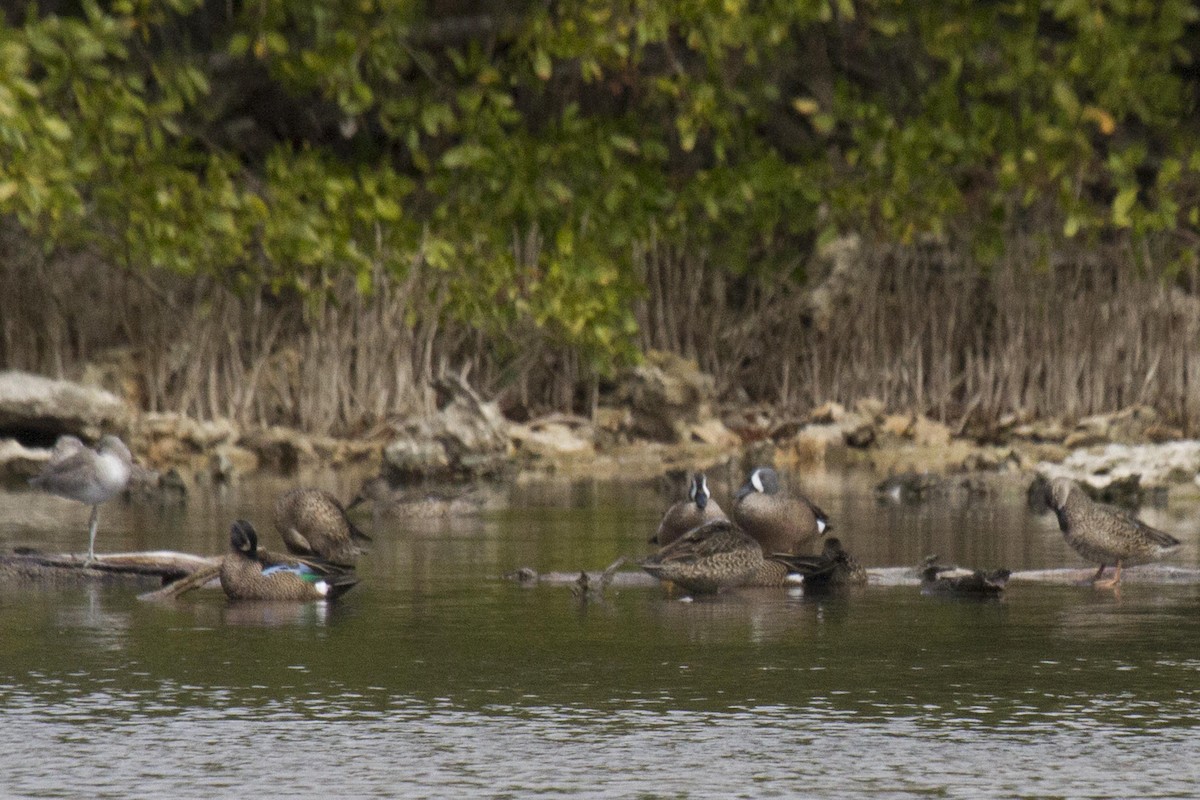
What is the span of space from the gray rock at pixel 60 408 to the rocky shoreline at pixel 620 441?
1 centimetres

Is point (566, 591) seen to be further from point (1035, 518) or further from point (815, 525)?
point (1035, 518)

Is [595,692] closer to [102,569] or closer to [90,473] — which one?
[102,569]

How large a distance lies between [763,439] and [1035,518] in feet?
27.4

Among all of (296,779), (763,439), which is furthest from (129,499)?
(296,779)

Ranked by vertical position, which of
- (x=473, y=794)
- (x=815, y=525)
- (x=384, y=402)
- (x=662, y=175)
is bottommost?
(x=473, y=794)

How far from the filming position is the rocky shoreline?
62.5 feet

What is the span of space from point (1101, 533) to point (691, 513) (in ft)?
6.43

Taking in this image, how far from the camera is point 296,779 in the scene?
6.03 meters

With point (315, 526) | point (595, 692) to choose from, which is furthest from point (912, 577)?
point (595, 692)

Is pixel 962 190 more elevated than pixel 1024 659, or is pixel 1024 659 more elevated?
pixel 962 190

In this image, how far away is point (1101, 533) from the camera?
10648mm

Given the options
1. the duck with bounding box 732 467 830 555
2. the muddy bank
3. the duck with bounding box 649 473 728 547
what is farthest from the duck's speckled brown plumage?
the muddy bank

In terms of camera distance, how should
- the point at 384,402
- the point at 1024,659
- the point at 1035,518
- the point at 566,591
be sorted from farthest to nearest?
the point at 384,402
the point at 1035,518
the point at 566,591
the point at 1024,659

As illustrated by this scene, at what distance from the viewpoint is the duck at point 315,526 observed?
11.7 m
